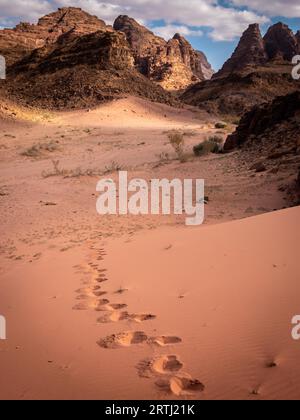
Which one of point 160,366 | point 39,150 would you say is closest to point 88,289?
point 160,366

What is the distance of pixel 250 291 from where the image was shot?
3.27 meters

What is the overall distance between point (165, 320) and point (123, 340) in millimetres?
380

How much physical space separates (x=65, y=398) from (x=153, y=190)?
722 centimetres

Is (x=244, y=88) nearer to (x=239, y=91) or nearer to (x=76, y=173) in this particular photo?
(x=239, y=91)

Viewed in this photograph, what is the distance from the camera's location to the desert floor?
2.35m

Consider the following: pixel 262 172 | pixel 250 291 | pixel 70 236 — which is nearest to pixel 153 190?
pixel 262 172

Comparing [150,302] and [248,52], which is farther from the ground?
[248,52]

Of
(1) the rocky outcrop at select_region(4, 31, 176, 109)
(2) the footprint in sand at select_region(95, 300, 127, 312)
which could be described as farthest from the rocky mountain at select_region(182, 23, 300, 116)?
(2) the footprint in sand at select_region(95, 300, 127, 312)

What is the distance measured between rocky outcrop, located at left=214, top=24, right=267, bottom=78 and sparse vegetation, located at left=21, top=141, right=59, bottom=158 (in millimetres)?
63713

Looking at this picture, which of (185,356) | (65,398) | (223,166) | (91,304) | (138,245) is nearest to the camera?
(65,398)

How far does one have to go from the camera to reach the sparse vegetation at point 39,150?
16.0 m

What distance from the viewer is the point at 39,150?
16688mm
